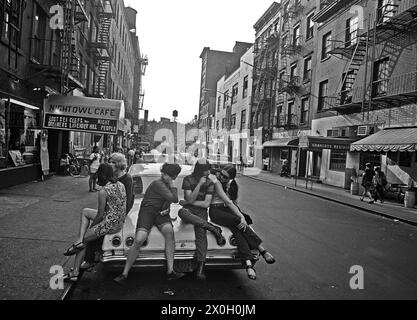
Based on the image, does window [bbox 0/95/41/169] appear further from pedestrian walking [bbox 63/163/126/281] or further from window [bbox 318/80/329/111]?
window [bbox 318/80/329/111]

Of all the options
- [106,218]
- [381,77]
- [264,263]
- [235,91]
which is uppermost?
[235,91]

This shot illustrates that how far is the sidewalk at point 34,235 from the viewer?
421cm

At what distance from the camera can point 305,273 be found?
528cm

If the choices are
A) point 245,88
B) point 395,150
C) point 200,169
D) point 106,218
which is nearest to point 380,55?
point 395,150

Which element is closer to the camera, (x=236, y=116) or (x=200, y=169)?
(x=200, y=169)

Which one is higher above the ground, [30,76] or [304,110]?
[304,110]

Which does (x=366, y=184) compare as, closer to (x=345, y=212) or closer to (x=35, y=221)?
(x=345, y=212)

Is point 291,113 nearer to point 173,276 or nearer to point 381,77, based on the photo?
point 381,77

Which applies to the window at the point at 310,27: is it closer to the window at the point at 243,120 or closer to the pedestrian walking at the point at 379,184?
the pedestrian walking at the point at 379,184

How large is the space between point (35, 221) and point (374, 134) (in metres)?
15.5

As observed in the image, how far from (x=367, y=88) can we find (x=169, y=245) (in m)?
17.3

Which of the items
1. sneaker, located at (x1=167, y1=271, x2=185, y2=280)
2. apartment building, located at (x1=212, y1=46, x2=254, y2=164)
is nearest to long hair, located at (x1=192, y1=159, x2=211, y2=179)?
sneaker, located at (x1=167, y1=271, x2=185, y2=280)
